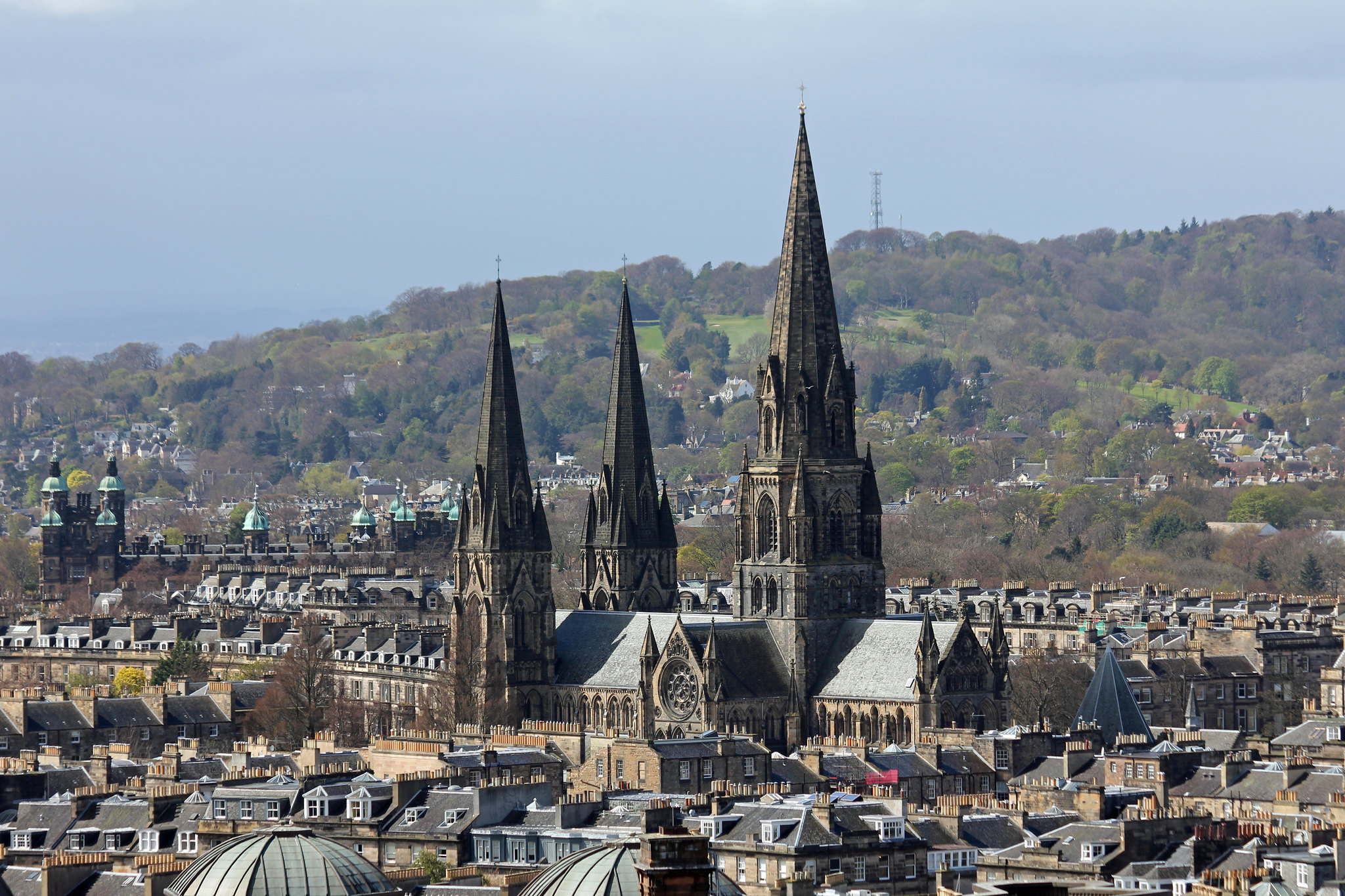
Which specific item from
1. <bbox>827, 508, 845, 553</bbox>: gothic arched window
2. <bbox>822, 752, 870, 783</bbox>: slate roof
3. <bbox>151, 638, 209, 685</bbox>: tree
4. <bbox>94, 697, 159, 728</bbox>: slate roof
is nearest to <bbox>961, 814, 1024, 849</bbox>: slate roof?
<bbox>822, 752, 870, 783</bbox>: slate roof

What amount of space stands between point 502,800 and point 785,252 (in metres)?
51.6

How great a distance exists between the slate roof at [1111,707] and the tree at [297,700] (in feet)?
86.2

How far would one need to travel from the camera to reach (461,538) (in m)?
132

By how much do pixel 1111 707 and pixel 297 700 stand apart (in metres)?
32.7

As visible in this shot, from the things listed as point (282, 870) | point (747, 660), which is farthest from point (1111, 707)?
point (282, 870)

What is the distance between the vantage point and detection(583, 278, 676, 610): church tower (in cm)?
13525

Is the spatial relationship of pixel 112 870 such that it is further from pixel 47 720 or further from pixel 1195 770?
pixel 47 720

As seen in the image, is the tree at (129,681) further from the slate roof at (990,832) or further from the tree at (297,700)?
the slate roof at (990,832)

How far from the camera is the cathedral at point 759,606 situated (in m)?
120

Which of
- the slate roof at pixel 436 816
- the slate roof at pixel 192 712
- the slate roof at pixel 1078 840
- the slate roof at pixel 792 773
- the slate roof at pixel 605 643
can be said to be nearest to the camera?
the slate roof at pixel 1078 840

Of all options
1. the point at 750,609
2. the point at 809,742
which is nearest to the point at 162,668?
the point at 750,609

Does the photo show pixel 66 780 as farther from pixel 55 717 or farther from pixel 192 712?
pixel 192 712

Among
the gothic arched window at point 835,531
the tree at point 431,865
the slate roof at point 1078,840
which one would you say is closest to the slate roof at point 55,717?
the gothic arched window at point 835,531

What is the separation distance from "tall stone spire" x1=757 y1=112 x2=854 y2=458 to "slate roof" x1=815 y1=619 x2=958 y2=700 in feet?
22.7
